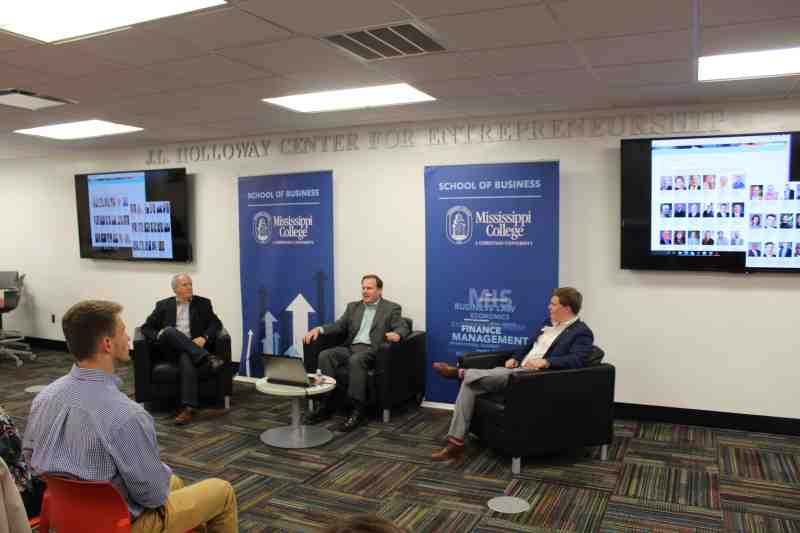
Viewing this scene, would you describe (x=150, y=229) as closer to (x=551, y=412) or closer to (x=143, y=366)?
(x=143, y=366)

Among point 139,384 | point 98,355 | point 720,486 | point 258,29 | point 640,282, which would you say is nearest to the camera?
point 98,355

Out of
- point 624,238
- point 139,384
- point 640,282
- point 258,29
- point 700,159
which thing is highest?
point 258,29

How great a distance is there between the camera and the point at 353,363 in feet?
16.7

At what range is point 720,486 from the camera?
383cm

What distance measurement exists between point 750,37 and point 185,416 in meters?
4.74

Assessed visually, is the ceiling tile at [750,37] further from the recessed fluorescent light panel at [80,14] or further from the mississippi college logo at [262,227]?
the mississippi college logo at [262,227]

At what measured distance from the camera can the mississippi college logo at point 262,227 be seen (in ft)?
20.9

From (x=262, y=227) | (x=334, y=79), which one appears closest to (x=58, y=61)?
(x=334, y=79)

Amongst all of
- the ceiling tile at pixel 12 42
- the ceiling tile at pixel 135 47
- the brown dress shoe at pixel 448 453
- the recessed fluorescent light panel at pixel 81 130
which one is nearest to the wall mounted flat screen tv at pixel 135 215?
the recessed fluorescent light panel at pixel 81 130

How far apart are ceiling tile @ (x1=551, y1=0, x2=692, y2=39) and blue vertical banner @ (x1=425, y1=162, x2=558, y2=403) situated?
2.05 meters

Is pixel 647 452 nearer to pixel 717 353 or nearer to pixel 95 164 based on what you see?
pixel 717 353

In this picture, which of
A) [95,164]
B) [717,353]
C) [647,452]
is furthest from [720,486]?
[95,164]

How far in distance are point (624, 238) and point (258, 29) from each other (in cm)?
329

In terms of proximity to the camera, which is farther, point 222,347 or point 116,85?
point 222,347
